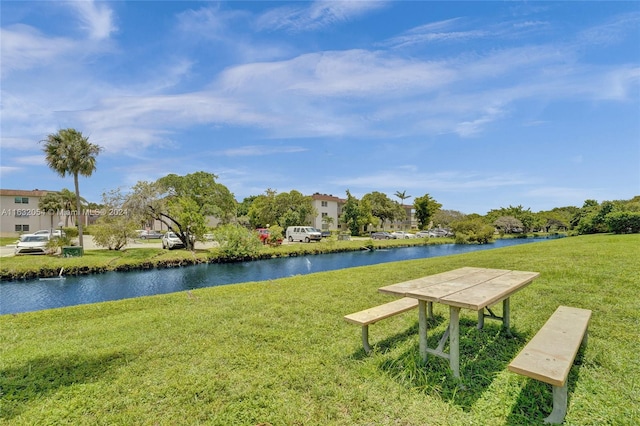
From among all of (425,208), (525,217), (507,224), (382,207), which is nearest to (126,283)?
(382,207)

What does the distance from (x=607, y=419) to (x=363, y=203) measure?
48722mm

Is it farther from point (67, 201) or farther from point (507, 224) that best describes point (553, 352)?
point (507, 224)

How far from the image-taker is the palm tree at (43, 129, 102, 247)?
23.2 m

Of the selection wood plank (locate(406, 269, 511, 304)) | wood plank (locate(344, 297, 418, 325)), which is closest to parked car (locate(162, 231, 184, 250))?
wood plank (locate(344, 297, 418, 325))

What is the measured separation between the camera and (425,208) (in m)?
59.6

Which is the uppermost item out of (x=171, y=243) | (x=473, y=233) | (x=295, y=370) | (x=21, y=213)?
(x=21, y=213)

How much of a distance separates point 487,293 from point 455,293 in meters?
0.36

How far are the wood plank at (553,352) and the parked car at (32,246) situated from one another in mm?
28663

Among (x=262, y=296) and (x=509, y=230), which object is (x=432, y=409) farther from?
(x=509, y=230)

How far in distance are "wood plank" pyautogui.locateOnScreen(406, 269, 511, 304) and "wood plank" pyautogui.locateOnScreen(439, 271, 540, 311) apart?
55 mm

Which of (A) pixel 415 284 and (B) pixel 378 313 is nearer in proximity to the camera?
(A) pixel 415 284

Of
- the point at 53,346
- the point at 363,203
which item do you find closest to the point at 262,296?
the point at 53,346

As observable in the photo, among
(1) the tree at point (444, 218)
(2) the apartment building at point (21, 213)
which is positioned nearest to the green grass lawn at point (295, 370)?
(2) the apartment building at point (21, 213)

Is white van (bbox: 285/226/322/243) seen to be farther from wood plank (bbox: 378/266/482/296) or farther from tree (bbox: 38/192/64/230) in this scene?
tree (bbox: 38/192/64/230)
